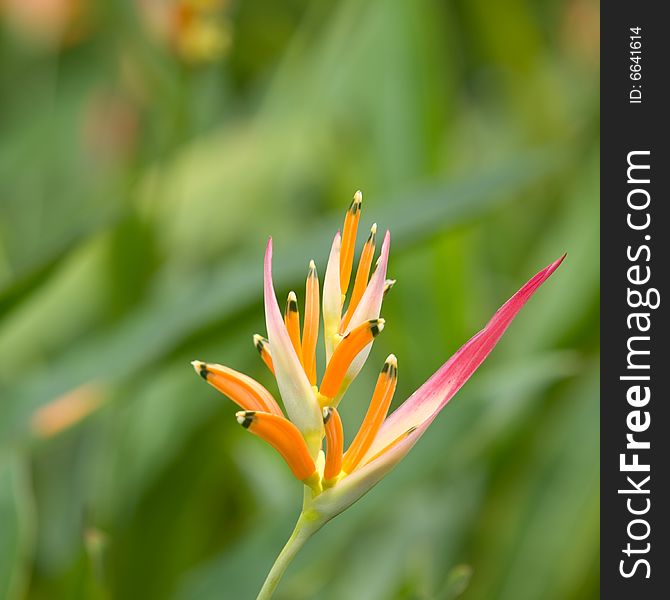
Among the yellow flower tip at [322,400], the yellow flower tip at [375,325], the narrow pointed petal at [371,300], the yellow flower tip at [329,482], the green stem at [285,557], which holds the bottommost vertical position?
the green stem at [285,557]

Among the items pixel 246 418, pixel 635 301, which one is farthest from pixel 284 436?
pixel 635 301

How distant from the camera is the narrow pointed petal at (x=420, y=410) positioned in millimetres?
280

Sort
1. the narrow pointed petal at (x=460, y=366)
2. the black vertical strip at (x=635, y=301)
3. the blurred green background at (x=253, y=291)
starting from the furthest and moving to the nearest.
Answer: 1. the blurred green background at (x=253, y=291)
2. the black vertical strip at (x=635, y=301)
3. the narrow pointed petal at (x=460, y=366)

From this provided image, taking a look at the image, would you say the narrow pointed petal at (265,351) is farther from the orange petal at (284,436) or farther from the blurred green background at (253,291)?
the blurred green background at (253,291)

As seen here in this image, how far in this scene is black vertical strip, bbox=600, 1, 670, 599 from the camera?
60 cm

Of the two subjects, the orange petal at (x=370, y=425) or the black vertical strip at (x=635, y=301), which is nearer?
the orange petal at (x=370, y=425)

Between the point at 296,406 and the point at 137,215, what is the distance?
2.10 feet

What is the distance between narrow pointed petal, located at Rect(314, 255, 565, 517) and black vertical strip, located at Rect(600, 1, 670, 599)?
0.32 m

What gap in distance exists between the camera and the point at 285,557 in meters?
0.28

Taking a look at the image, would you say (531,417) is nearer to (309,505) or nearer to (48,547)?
(48,547)

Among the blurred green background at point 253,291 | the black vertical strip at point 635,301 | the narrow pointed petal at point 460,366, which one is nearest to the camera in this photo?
the narrow pointed petal at point 460,366

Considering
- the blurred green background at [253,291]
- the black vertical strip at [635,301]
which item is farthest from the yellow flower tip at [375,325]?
the black vertical strip at [635,301]

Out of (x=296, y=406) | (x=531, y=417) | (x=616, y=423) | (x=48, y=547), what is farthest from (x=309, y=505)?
(x=531, y=417)

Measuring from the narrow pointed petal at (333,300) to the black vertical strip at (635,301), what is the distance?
324 millimetres
